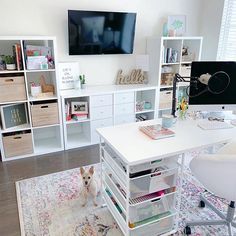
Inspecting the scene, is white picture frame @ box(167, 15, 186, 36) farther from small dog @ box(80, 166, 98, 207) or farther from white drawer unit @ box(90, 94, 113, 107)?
small dog @ box(80, 166, 98, 207)

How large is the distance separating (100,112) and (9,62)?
50.6 inches

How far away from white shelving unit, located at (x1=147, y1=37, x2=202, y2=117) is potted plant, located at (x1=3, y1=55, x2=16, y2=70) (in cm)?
200

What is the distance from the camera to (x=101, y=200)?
219cm

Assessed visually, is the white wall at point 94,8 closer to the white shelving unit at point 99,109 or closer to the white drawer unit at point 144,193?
the white shelving unit at point 99,109

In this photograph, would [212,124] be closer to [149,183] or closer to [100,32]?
[149,183]

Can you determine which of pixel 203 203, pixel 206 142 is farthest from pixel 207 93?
pixel 203 203

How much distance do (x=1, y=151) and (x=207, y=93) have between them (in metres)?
2.42

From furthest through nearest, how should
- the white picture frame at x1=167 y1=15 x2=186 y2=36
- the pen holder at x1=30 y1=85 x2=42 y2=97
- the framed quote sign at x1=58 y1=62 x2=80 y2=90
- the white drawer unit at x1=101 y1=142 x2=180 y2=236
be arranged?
the white picture frame at x1=167 y1=15 x2=186 y2=36
the framed quote sign at x1=58 y1=62 x2=80 y2=90
the pen holder at x1=30 y1=85 x2=42 y2=97
the white drawer unit at x1=101 y1=142 x2=180 y2=236

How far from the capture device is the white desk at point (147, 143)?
150 cm

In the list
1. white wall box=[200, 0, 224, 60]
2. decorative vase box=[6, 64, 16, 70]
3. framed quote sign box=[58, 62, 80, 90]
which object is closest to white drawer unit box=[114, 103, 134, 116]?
framed quote sign box=[58, 62, 80, 90]

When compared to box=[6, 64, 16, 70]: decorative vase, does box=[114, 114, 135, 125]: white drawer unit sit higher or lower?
lower

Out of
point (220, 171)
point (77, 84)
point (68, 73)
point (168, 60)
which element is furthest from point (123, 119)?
point (220, 171)

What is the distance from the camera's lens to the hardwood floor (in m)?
1.99

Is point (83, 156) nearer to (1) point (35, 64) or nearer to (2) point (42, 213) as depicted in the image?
(2) point (42, 213)
